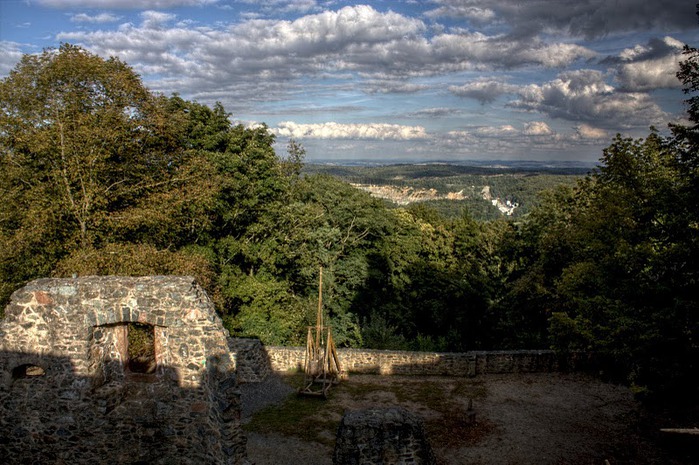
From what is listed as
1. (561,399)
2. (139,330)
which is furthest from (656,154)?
(139,330)

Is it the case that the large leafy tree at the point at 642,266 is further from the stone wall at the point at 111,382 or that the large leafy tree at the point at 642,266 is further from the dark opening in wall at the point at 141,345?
the dark opening in wall at the point at 141,345

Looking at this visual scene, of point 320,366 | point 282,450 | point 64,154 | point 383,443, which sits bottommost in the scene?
point 282,450

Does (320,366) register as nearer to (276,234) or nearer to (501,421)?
(501,421)

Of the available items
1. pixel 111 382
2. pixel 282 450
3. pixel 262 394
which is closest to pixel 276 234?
pixel 262 394

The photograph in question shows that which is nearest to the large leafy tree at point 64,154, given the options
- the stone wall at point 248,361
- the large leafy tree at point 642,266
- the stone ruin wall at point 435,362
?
the stone wall at point 248,361

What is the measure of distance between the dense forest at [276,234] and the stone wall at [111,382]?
601 centimetres

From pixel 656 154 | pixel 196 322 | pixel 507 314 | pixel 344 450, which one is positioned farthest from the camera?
pixel 507 314

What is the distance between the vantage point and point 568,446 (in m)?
12.1

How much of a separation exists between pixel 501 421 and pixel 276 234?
14.4 metres

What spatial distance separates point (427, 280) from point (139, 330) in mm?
19768

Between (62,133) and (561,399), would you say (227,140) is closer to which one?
(62,133)

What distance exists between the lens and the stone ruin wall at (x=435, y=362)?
57.6 ft

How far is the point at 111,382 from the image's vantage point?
8680 millimetres

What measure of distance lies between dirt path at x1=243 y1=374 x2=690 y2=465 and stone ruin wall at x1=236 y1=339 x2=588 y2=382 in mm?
450
